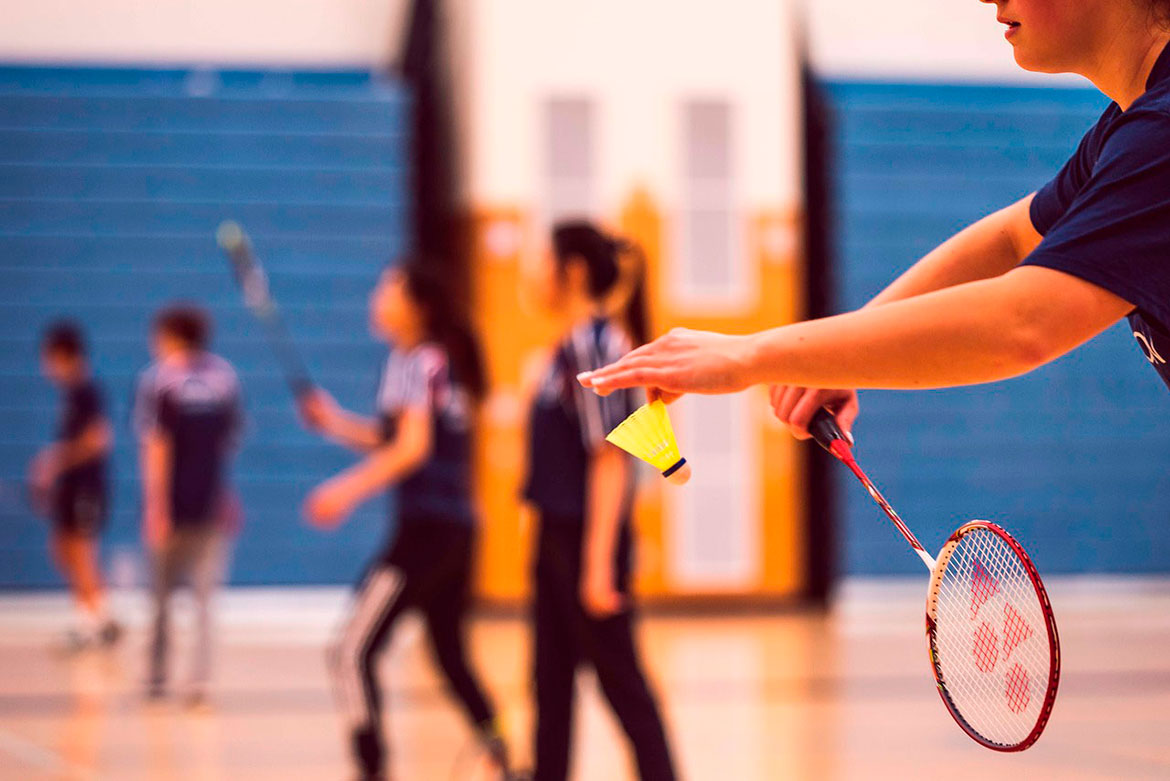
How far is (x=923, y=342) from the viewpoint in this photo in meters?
1.48

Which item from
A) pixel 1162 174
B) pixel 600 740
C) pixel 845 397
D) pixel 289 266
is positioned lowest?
pixel 600 740

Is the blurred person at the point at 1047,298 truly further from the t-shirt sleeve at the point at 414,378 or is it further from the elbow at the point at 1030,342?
the t-shirt sleeve at the point at 414,378

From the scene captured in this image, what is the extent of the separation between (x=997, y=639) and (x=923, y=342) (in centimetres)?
Answer: 49

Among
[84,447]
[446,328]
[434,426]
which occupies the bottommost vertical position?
[84,447]

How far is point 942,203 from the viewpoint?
34.6 feet

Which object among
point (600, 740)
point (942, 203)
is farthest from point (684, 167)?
point (600, 740)

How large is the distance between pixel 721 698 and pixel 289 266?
5.22 metres

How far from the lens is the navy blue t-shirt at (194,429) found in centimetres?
695

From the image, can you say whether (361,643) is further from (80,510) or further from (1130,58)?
(80,510)

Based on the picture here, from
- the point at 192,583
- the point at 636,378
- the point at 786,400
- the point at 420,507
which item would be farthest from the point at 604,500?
the point at 192,583

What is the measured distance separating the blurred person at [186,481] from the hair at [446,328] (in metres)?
2.38

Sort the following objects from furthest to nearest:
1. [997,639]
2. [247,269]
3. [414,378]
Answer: [247,269] < [414,378] < [997,639]

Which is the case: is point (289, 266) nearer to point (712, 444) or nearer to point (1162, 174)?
point (712, 444)

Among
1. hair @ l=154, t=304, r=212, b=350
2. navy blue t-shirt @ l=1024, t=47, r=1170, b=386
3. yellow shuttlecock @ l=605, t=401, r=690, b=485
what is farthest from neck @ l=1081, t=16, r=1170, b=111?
hair @ l=154, t=304, r=212, b=350
